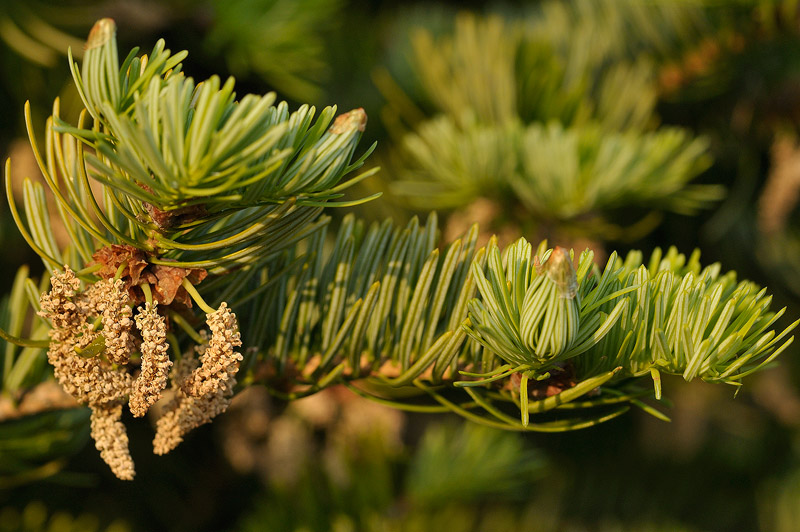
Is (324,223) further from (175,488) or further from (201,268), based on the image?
(175,488)

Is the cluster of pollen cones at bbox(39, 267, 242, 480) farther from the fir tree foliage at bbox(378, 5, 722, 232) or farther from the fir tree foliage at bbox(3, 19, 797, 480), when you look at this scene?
the fir tree foliage at bbox(378, 5, 722, 232)

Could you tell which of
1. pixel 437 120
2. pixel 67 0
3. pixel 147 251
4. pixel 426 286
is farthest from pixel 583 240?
pixel 67 0

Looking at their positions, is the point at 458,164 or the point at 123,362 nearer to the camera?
the point at 123,362

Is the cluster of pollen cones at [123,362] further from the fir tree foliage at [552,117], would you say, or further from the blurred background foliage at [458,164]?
the fir tree foliage at [552,117]

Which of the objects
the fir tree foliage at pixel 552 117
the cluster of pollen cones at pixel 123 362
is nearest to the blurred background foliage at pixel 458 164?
the fir tree foliage at pixel 552 117

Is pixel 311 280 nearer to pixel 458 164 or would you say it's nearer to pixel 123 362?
pixel 123 362

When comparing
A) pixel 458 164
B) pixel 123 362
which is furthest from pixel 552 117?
pixel 123 362
